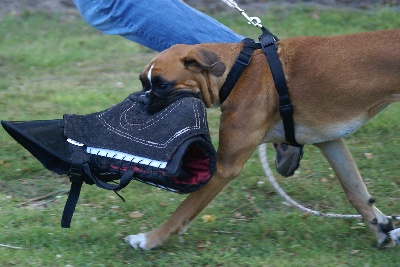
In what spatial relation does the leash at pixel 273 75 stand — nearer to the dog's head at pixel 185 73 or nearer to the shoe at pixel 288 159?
the dog's head at pixel 185 73

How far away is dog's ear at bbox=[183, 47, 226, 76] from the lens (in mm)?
4105

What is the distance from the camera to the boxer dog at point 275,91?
4.04 metres

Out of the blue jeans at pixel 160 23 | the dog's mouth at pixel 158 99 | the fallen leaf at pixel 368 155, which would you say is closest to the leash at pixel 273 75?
the dog's mouth at pixel 158 99

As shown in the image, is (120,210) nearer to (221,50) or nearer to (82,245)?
(82,245)

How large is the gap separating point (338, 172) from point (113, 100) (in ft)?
9.78

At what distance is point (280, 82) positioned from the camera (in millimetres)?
4105

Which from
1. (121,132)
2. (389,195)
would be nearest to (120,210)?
(121,132)

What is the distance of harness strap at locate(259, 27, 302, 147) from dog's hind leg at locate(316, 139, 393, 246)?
0.37 metres

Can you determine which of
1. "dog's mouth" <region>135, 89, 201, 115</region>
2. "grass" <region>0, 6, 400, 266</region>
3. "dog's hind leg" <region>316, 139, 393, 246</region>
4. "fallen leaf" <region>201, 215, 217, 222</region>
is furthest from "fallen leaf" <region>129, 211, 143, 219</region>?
"dog's hind leg" <region>316, 139, 393, 246</region>

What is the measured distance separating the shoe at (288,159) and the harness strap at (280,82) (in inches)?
24.8

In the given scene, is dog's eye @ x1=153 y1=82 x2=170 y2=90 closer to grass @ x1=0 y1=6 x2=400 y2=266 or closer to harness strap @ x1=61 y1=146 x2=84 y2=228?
harness strap @ x1=61 y1=146 x2=84 y2=228

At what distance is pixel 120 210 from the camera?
187 inches

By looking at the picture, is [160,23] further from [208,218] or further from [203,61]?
[208,218]

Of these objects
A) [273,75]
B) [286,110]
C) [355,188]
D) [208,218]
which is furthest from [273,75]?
[208,218]
